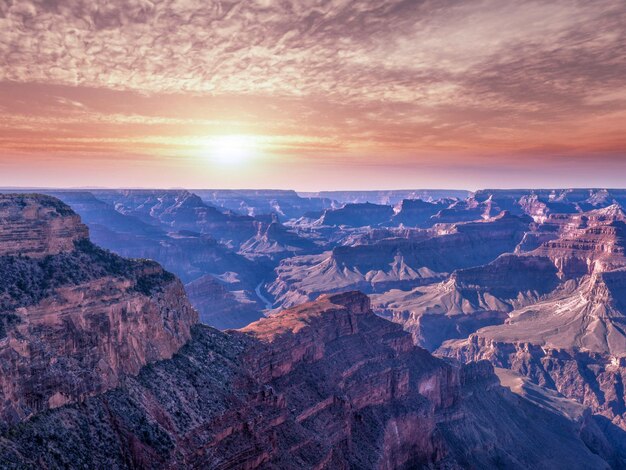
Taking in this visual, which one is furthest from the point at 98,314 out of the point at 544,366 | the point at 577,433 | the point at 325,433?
the point at 544,366

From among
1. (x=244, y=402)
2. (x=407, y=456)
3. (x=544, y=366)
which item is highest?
(x=244, y=402)

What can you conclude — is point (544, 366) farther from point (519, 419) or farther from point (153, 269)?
point (153, 269)

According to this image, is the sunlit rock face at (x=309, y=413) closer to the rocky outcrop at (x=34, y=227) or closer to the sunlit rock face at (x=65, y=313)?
the sunlit rock face at (x=65, y=313)

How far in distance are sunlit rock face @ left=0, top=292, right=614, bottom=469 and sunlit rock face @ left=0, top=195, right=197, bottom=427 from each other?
2.04 meters

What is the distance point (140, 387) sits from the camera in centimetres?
5025

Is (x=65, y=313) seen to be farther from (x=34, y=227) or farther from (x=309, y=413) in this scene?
(x=309, y=413)

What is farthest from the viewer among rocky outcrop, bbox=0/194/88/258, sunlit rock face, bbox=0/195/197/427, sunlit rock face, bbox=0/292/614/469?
rocky outcrop, bbox=0/194/88/258

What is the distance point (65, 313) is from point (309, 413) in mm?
36849

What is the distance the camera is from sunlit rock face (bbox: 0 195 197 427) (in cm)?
4294

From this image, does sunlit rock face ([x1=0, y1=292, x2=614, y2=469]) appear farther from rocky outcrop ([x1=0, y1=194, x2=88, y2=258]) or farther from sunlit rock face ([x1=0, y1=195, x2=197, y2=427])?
rocky outcrop ([x1=0, y1=194, x2=88, y2=258])

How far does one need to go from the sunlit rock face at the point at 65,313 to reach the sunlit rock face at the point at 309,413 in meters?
2.04

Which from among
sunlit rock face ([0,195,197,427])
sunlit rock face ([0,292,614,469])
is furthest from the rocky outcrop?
sunlit rock face ([0,292,614,469])

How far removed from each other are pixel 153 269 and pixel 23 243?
15.5 metres

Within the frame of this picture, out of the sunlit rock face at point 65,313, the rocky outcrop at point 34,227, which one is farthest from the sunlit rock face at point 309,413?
the rocky outcrop at point 34,227
